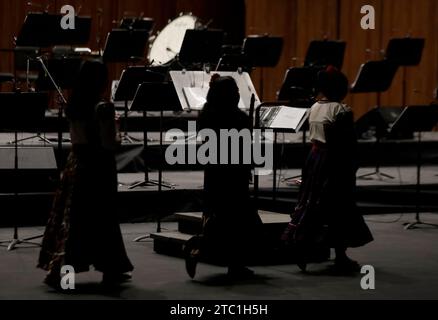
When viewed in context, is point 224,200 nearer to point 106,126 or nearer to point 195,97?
point 106,126

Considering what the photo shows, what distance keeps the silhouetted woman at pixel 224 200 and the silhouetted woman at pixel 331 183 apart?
19.3 inches

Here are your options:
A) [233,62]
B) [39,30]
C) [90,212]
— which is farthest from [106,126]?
[233,62]

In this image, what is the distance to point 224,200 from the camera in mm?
6750

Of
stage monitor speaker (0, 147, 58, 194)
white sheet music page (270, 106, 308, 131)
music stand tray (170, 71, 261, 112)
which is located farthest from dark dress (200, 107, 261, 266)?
stage monitor speaker (0, 147, 58, 194)

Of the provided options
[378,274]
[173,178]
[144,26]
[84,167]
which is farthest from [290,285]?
[144,26]

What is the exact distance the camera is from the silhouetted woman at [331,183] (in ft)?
23.0

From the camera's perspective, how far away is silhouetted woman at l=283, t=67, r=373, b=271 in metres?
7.02

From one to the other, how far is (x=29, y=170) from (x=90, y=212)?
8.56 feet

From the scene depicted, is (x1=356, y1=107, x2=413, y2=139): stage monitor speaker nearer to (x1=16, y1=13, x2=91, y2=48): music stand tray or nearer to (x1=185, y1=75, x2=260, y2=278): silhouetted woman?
(x1=16, y1=13, x2=91, y2=48): music stand tray

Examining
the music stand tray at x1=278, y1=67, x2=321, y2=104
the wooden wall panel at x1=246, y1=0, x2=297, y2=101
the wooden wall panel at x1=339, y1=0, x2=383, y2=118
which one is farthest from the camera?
the wooden wall panel at x1=246, y1=0, x2=297, y2=101

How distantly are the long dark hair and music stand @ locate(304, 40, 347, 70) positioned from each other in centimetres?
454

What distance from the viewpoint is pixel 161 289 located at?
6.52 m

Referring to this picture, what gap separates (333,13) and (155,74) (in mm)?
5440
